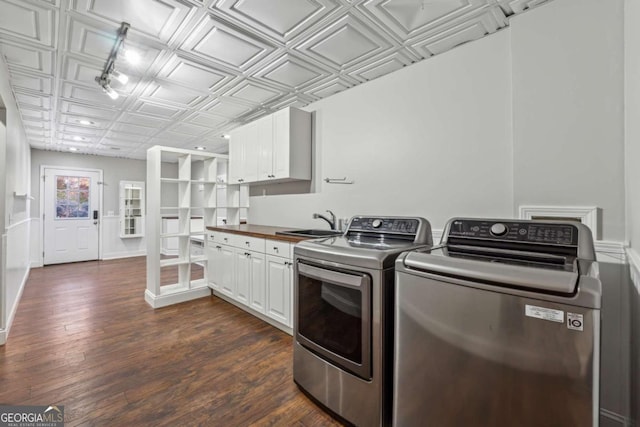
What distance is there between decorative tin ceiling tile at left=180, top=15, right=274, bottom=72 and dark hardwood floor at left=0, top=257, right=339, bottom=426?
98.2 inches

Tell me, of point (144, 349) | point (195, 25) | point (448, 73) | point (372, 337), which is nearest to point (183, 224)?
point (144, 349)

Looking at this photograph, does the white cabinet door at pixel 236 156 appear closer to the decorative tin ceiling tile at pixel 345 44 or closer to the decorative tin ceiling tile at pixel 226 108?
the decorative tin ceiling tile at pixel 226 108

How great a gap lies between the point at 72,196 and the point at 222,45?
253 inches

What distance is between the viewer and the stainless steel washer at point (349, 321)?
1.52 metres

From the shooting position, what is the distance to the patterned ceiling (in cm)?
187

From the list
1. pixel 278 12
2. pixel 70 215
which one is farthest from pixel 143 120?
pixel 70 215

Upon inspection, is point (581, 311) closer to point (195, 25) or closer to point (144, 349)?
point (195, 25)

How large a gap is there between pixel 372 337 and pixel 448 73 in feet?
6.86

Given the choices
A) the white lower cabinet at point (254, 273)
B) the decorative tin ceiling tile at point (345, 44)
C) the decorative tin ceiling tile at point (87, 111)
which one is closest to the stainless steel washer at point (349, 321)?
the white lower cabinet at point (254, 273)

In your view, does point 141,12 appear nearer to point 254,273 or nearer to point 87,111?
point 254,273

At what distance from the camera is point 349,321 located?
165 cm

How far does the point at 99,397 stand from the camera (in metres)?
1.87

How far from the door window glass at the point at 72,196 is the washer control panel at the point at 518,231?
311 inches

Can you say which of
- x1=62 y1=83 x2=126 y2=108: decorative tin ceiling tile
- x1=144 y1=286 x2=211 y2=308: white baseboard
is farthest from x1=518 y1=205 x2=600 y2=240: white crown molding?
x1=62 y1=83 x2=126 y2=108: decorative tin ceiling tile
